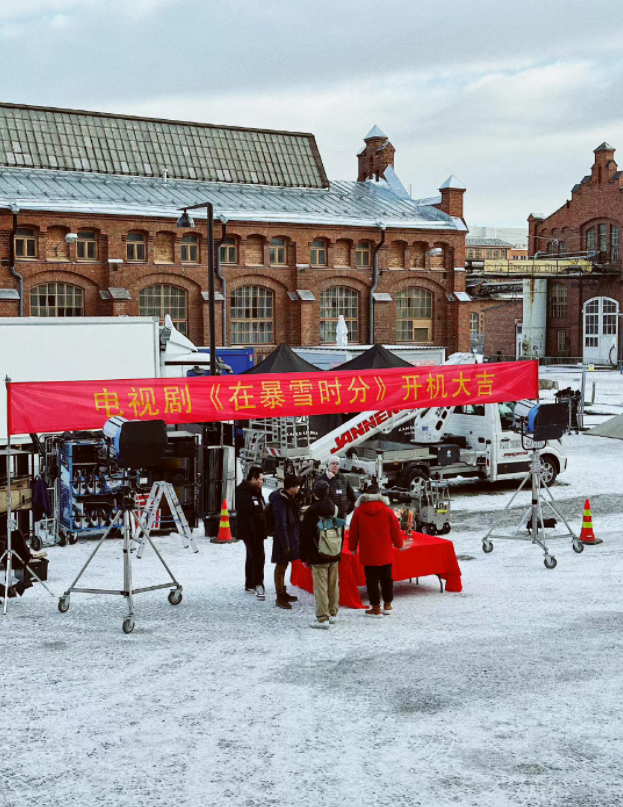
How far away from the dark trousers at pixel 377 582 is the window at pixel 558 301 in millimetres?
57545

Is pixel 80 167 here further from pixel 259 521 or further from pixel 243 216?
pixel 259 521

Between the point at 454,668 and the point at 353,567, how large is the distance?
112 inches

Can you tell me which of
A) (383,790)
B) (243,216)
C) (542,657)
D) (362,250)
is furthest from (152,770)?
(362,250)

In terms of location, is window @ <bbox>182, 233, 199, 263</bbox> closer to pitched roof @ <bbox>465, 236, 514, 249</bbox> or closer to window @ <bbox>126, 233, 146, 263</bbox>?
window @ <bbox>126, 233, 146, 263</bbox>

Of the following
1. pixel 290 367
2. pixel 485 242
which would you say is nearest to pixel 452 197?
pixel 290 367

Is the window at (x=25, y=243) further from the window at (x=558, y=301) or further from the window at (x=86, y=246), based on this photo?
the window at (x=558, y=301)

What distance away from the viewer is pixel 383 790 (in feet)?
22.4

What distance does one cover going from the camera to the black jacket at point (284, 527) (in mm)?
11906

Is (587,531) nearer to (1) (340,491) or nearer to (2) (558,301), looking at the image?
(1) (340,491)

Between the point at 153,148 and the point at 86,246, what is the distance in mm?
8194

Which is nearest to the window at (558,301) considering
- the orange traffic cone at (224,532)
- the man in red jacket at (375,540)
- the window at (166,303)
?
the window at (166,303)

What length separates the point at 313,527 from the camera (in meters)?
11.1

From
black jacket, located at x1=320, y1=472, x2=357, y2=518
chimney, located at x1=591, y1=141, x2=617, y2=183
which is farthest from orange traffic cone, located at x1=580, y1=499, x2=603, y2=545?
chimney, located at x1=591, y1=141, x2=617, y2=183

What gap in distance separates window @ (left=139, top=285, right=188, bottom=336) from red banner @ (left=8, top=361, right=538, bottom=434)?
27349mm
